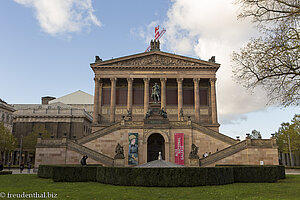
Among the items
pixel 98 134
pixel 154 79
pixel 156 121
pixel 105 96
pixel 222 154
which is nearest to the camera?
pixel 222 154

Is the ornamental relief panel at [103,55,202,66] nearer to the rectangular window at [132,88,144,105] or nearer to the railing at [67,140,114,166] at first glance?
the rectangular window at [132,88,144,105]

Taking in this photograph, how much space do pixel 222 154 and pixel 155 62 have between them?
27164mm

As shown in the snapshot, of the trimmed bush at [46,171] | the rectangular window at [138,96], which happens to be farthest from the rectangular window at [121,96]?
the trimmed bush at [46,171]

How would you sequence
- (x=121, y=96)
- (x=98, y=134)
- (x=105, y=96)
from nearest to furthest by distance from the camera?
(x=98, y=134)
(x=121, y=96)
(x=105, y=96)

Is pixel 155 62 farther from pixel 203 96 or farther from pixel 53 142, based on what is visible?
pixel 53 142

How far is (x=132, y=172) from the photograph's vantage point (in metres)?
18.0

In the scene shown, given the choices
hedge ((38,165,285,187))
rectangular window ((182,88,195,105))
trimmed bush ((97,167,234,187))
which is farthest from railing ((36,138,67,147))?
rectangular window ((182,88,195,105))

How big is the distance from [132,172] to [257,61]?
1099 centimetres

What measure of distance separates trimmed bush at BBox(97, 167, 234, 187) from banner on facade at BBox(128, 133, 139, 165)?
18.3m

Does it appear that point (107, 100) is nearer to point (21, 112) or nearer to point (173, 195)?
point (21, 112)

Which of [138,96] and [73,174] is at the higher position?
[138,96]

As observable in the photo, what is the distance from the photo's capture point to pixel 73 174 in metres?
21.0

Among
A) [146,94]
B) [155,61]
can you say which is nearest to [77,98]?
[146,94]

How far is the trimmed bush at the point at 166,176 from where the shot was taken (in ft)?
57.6
